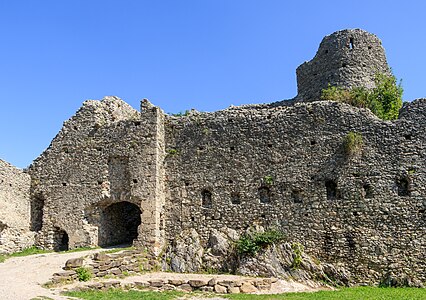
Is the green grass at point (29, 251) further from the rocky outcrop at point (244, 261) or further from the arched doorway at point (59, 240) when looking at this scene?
the rocky outcrop at point (244, 261)

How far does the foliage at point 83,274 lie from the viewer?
55.4 ft

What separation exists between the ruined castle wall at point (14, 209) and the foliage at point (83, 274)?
6254 mm

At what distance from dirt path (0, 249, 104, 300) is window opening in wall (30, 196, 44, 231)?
2.93m

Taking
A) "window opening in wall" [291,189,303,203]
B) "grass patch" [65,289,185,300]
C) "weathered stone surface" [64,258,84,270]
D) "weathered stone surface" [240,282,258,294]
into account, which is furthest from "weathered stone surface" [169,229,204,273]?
"window opening in wall" [291,189,303,203]

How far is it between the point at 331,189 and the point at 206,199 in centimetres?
580

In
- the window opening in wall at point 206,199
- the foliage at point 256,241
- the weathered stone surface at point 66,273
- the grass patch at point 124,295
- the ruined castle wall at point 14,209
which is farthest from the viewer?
the window opening in wall at point 206,199

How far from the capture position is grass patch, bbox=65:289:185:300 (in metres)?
14.8

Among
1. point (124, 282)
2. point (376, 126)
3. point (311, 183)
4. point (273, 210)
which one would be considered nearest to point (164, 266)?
point (124, 282)

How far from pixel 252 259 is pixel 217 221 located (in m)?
2.62

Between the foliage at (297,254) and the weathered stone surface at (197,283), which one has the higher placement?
the foliage at (297,254)

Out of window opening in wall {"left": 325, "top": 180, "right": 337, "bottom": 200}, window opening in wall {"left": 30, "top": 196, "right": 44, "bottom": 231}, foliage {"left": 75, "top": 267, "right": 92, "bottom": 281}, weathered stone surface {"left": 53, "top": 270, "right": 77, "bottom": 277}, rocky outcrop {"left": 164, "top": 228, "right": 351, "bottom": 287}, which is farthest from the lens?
window opening in wall {"left": 30, "top": 196, "right": 44, "bottom": 231}

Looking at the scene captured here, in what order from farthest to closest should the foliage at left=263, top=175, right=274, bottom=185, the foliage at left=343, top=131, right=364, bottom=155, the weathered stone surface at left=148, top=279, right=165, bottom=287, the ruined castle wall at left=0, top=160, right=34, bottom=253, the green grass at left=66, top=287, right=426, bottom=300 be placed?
the ruined castle wall at left=0, top=160, right=34, bottom=253
the foliage at left=263, top=175, right=274, bottom=185
the foliage at left=343, top=131, right=364, bottom=155
the weathered stone surface at left=148, top=279, right=165, bottom=287
the green grass at left=66, top=287, right=426, bottom=300

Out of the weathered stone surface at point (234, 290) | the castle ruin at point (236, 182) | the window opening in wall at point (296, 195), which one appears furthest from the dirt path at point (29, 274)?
the window opening in wall at point (296, 195)

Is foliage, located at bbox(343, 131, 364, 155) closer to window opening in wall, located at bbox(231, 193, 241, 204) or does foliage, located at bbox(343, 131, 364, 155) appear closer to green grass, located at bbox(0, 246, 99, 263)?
window opening in wall, located at bbox(231, 193, 241, 204)
